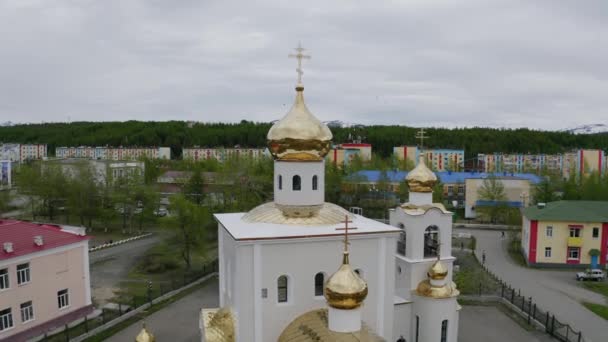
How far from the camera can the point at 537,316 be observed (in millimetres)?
17234

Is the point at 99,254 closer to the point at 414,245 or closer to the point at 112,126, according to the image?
the point at 414,245

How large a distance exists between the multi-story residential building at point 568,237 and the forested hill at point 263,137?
53.8m

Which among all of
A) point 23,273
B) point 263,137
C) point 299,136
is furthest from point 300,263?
point 263,137

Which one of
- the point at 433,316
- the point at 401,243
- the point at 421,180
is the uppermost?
the point at 421,180

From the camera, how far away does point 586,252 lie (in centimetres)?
2500

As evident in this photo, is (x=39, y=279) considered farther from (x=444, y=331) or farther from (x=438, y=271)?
(x=444, y=331)

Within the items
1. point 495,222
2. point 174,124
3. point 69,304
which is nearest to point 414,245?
point 69,304

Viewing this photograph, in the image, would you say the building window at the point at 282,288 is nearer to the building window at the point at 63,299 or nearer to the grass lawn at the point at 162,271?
the grass lawn at the point at 162,271

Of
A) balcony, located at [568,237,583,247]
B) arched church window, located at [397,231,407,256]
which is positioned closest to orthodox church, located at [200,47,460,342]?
arched church window, located at [397,231,407,256]

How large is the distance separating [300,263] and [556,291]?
16445mm

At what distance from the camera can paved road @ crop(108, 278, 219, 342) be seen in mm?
15492

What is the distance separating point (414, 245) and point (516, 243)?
20388mm

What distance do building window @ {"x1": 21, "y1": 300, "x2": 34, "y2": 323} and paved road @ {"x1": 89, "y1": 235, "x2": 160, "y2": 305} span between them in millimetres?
3176

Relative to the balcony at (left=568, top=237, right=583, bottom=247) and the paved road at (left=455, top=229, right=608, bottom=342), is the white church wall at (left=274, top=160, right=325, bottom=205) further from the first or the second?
the balcony at (left=568, top=237, right=583, bottom=247)
